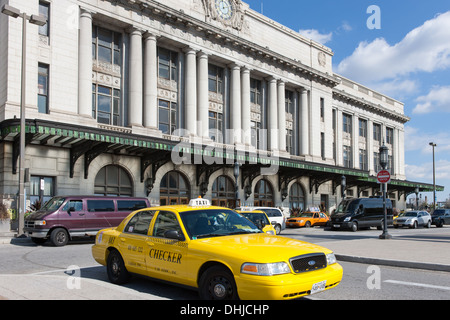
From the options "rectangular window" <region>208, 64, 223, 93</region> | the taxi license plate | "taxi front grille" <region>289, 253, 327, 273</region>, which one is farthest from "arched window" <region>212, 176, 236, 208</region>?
the taxi license plate

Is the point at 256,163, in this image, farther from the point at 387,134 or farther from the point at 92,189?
the point at 387,134

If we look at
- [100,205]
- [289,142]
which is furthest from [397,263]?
[289,142]

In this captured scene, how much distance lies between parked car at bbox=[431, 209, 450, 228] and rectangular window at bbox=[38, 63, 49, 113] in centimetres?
3257

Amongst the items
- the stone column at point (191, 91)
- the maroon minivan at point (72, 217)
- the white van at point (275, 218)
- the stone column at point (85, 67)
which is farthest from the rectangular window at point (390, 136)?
the maroon minivan at point (72, 217)

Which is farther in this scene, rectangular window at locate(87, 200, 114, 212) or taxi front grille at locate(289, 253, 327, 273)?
rectangular window at locate(87, 200, 114, 212)

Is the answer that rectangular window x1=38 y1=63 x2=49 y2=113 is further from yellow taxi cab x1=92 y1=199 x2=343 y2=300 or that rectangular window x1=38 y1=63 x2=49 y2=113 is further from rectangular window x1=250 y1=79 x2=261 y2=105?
yellow taxi cab x1=92 y1=199 x2=343 y2=300

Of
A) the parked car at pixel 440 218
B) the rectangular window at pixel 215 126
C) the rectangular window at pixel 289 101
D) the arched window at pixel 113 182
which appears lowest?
the parked car at pixel 440 218

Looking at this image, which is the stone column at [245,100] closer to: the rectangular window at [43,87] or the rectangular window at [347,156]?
the rectangular window at [43,87]

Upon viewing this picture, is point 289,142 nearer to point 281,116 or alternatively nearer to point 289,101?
point 281,116

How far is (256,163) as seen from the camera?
118ft

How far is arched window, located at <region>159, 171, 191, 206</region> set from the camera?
32531 mm

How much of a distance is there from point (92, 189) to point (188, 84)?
461 inches

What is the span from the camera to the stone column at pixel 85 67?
92.0ft

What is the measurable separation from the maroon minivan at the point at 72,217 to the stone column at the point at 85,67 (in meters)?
10.4
